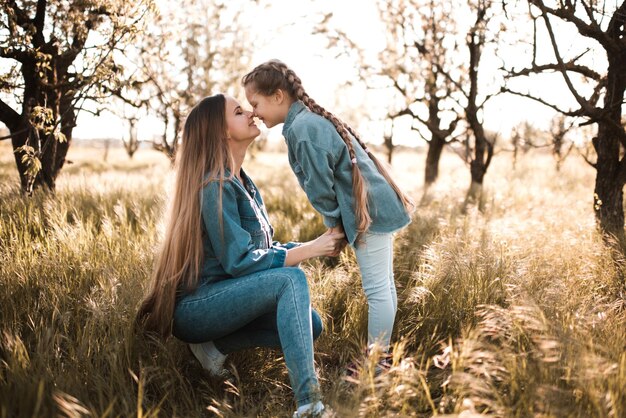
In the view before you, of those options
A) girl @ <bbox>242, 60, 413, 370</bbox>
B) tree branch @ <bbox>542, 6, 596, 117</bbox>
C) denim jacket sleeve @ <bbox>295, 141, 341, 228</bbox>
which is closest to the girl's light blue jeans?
girl @ <bbox>242, 60, 413, 370</bbox>

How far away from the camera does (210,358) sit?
278 cm

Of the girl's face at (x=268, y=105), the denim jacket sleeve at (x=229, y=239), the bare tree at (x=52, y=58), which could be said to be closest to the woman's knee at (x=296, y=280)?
the denim jacket sleeve at (x=229, y=239)

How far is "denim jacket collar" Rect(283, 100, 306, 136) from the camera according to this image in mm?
2938

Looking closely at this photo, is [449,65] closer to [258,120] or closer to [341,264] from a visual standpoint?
[341,264]

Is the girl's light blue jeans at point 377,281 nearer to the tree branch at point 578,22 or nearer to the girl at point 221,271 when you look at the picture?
the girl at point 221,271

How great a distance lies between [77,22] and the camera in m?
4.93

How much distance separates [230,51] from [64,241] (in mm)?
9032

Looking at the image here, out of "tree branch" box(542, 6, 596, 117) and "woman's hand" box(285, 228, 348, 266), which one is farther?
"tree branch" box(542, 6, 596, 117)

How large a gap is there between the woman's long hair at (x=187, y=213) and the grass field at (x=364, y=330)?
0.27 m

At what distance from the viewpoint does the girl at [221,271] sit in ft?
8.00

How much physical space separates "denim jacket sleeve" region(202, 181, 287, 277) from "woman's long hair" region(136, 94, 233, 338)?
60mm

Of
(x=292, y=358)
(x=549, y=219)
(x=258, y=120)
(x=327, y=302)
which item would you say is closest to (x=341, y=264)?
(x=327, y=302)

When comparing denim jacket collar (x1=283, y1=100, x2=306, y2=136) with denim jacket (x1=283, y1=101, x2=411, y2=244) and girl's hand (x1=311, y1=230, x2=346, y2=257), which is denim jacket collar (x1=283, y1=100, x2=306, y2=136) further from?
girl's hand (x1=311, y1=230, x2=346, y2=257)

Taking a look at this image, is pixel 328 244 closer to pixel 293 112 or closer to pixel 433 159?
pixel 293 112
